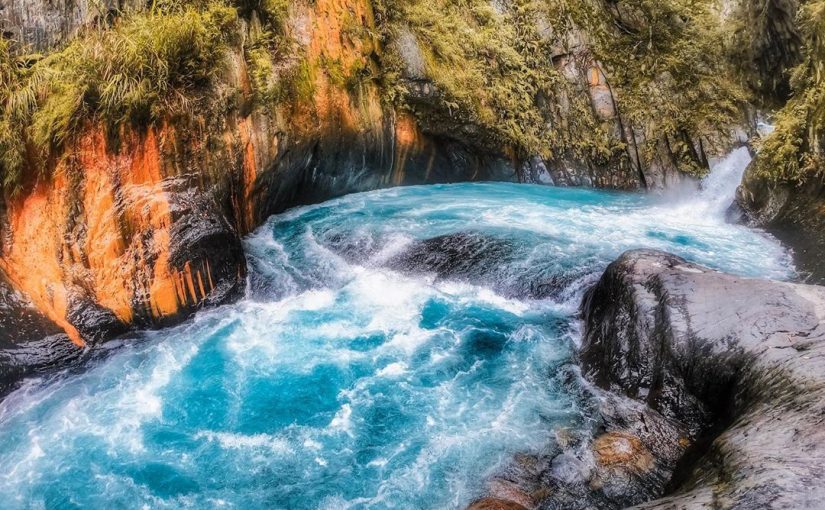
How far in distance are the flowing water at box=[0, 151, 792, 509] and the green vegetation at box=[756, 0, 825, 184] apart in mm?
1265

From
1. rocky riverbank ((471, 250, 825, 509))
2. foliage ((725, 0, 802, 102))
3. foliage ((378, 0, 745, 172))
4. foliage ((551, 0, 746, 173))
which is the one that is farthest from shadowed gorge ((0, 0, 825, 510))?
foliage ((551, 0, 746, 173))

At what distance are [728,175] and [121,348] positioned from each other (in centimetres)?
1243

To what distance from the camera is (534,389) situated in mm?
5848

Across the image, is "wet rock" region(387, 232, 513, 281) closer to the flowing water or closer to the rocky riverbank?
the flowing water

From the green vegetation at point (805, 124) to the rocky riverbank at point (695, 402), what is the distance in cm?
462

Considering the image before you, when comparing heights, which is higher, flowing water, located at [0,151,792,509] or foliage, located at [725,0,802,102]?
foliage, located at [725,0,802,102]

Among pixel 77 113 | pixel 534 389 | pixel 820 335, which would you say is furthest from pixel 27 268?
pixel 820 335

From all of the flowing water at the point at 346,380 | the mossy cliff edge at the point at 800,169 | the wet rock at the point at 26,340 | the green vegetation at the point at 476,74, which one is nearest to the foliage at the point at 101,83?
the green vegetation at the point at 476,74

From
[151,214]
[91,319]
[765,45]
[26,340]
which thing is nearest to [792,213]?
[765,45]

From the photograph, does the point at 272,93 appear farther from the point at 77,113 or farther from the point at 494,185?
the point at 494,185

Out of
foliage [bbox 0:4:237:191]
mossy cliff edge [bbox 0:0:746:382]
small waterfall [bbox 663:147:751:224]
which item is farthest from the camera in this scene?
small waterfall [bbox 663:147:751:224]

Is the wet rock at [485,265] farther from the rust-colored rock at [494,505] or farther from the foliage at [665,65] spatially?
the foliage at [665,65]

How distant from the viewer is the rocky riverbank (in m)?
3.54

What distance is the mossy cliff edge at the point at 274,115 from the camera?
21.9 feet
